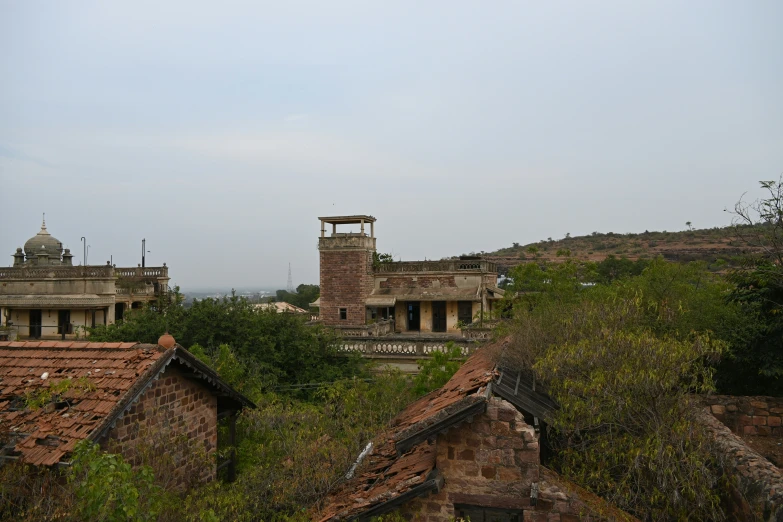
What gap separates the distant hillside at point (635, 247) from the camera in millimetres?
53750

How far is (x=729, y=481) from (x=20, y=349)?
39.6ft

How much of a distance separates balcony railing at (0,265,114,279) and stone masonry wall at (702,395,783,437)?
32.9 m

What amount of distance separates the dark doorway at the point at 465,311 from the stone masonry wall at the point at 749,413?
66.3 feet

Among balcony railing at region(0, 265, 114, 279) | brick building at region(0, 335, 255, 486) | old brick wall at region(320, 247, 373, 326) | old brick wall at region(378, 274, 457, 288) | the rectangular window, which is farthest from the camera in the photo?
balcony railing at region(0, 265, 114, 279)

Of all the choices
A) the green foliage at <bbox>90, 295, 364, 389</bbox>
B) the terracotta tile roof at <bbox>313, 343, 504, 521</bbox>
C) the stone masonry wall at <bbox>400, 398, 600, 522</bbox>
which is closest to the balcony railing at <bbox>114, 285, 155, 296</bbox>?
the green foliage at <bbox>90, 295, 364, 389</bbox>

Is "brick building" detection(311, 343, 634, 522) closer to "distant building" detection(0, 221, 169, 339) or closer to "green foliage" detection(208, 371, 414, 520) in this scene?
"green foliage" detection(208, 371, 414, 520)

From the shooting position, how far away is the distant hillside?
53750 mm

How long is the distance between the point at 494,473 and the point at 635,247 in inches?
2380

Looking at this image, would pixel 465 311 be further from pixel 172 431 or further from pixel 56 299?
pixel 56 299

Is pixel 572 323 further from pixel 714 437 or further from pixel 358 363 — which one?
pixel 358 363

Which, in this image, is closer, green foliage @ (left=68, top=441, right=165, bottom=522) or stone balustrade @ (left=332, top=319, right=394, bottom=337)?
green foliage @ (left=68, top=441, right=165, bottom=522)

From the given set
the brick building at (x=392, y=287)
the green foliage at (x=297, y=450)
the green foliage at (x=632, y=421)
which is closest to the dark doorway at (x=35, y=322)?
the brick building at (x=392, y=287)

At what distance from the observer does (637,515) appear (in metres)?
7.32

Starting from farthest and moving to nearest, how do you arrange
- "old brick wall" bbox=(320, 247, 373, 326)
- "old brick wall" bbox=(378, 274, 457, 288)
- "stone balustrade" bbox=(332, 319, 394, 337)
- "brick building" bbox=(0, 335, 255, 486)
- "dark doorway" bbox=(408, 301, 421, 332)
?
"dark doorway" bbox=(408, 301, 421, 332)
"old brick wall" bbox=(378, 274, 457, 288)
"old brick wall" bbox=(320, 247, 373, 326)
"stone balustrade" bbox=(332, 319, 394, 337)
"brick building" bbox=(0, 335, 255, 486)
